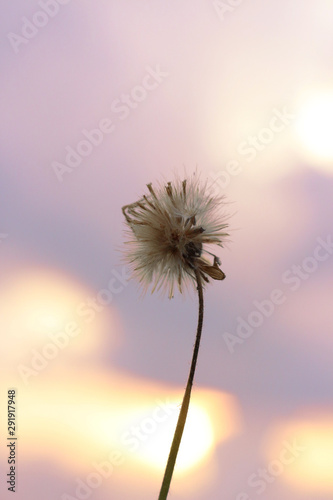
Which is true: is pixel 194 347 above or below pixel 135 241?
below

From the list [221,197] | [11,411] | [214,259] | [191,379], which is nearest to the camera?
[191,379]

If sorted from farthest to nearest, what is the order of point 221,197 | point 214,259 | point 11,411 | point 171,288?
point 11,411, point 221,197, point 171,288, point 214,259

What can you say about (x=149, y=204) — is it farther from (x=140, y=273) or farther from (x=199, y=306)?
(x=199, y=306)

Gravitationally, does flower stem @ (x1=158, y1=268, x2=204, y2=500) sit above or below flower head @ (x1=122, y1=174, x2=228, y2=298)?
below

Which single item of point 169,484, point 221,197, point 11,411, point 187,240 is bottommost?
point 11,411

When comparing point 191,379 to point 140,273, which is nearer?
point 191,379

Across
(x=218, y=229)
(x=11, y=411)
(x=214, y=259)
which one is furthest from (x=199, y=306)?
(x=11, y=411)

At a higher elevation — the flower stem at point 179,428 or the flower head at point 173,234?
the flower head at point 173,234

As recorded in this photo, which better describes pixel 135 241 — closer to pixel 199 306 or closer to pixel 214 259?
pixel 214 259

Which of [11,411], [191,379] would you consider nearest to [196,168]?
[191,379]
